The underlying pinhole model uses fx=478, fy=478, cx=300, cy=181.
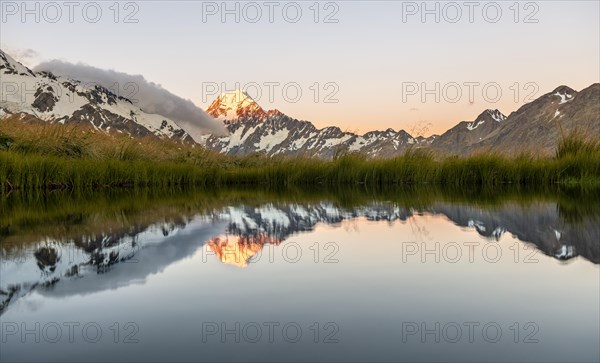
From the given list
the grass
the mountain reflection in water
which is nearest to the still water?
the mountain reflection in water

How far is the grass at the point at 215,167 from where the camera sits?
1160cm

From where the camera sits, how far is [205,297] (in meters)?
2.30

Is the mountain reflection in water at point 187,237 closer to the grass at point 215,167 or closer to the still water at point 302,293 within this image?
the still water at point 302,293

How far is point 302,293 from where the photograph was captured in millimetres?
2359

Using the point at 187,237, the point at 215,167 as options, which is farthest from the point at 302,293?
the point at 215,167

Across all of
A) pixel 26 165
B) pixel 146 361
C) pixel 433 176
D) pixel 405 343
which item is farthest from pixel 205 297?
pixel 433 176

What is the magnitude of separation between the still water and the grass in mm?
7502

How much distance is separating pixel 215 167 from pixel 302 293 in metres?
15.6

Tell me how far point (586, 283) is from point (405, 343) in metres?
1.32

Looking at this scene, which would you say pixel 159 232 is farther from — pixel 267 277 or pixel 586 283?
pixel 586 283

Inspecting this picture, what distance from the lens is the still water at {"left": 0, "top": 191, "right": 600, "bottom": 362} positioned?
66.0 inches

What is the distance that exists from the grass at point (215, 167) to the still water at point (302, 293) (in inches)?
295

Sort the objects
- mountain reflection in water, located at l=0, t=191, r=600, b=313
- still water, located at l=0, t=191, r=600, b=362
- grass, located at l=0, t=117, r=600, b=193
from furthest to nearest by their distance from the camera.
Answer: grass, located at l=0, t=117, r=600, b=193
mountain reflection in water, located at l=0, t=191, r=600, b=313
still water, located at l=0, t=191, r=600, b=362

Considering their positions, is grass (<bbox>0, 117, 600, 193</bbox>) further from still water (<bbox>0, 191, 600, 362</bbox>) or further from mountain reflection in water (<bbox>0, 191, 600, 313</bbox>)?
still water (<bbox>0, 191, 600, 362</bbox>)
